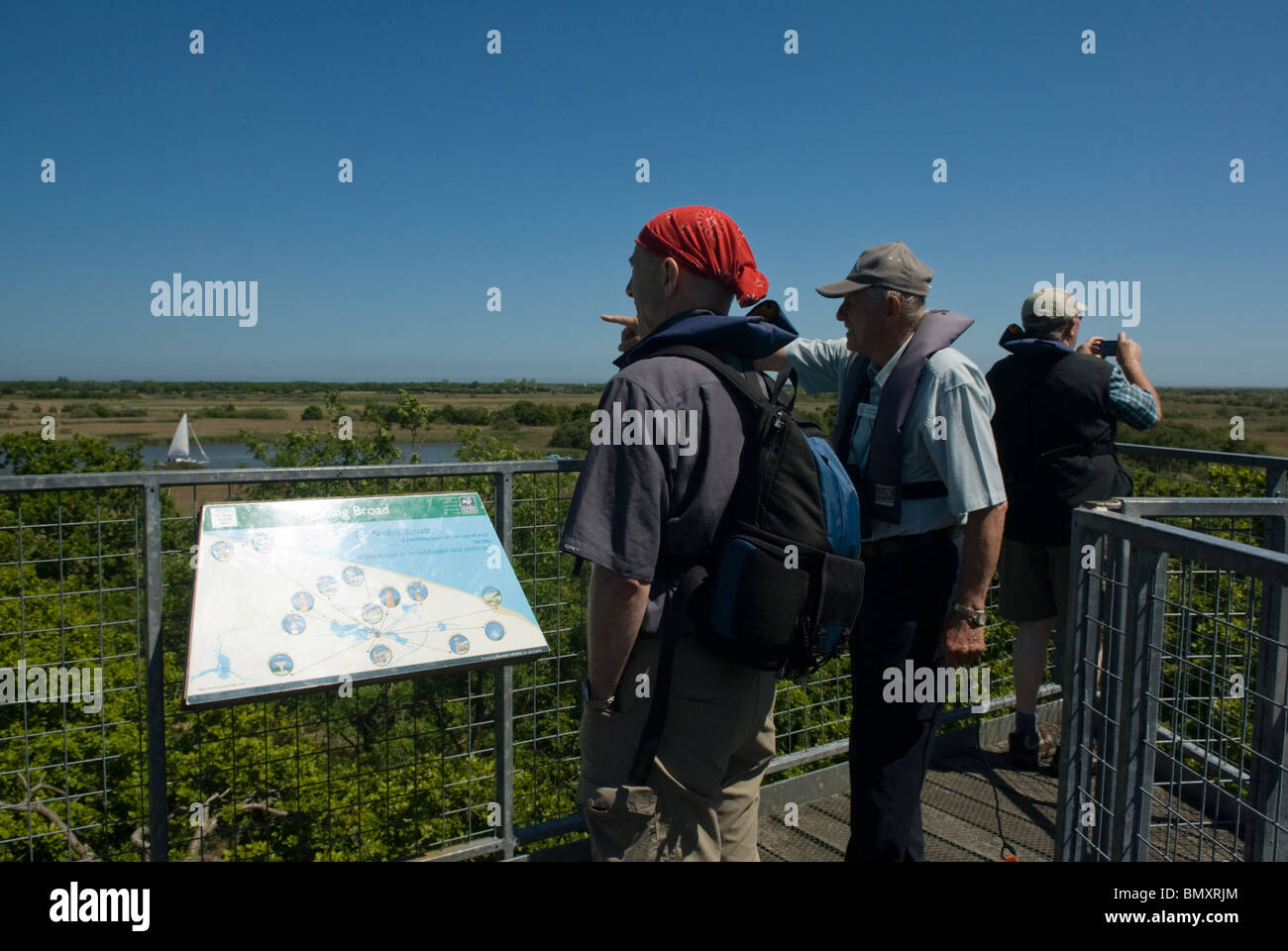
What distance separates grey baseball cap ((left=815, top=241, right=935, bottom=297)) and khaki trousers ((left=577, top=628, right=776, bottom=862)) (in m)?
1.47

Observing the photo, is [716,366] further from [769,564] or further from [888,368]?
[888,368]

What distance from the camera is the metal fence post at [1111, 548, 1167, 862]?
7.36ft

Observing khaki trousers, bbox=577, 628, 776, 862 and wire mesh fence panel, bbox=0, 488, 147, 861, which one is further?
wire mesh fence panel, bbox=0, 488, 147, 861

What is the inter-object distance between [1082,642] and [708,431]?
1296 millimetres

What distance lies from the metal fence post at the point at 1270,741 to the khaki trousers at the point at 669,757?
1201 millimetres

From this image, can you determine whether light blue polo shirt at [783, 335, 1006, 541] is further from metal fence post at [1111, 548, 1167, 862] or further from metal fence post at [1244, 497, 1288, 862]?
metal fence post at [1244, 497, 1288, 862]

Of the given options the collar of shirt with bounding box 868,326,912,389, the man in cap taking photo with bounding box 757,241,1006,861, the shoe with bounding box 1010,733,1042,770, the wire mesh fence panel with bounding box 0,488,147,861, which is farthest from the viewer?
the shoe with bounding box 1010,733,1042,770

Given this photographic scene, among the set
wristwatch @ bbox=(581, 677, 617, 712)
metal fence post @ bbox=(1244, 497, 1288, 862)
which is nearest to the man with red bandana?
wristwatch @ bbox=(581, 677, 617, 712)

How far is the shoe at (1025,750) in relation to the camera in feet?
14.9

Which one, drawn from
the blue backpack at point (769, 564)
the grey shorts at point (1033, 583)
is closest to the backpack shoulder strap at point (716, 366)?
Result: the blue backpack at point (769, 564)

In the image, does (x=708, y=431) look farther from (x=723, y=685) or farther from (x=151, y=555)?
(x=151, y=555)

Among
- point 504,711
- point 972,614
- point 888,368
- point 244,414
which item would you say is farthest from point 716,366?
point 244,414

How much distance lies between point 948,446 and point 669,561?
1.16 meters
